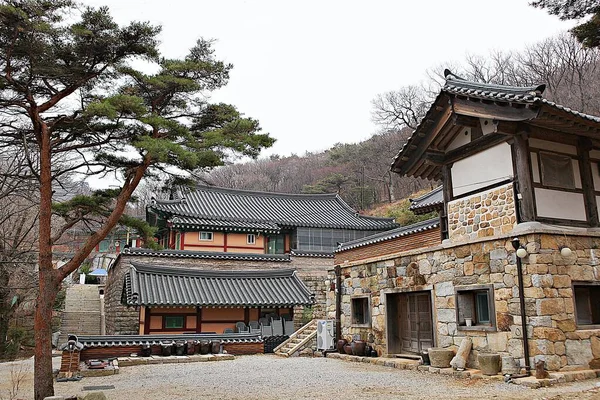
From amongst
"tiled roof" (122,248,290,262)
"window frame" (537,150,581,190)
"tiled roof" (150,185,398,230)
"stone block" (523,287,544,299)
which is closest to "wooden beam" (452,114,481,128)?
"window frame" (537,150,581,190)

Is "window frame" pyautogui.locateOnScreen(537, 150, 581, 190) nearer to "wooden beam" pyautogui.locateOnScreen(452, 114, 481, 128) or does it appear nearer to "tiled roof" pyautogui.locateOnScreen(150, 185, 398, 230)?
"wooden beam" pyautogui.locateOnScreen(452, 114, 481, 128)

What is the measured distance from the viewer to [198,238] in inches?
1015

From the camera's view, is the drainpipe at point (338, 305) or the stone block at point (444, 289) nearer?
the stone block at point (444, 289)

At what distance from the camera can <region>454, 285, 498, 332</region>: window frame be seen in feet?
32.3

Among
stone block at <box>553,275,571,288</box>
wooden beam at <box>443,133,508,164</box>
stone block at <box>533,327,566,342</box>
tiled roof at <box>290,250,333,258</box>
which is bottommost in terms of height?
stone block at <box>533,327,566,342</box>

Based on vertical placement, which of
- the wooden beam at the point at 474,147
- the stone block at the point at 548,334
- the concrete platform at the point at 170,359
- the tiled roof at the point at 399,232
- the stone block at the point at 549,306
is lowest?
the concrete platform at the point at 170,359

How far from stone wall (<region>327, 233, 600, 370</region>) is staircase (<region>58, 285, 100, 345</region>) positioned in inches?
741

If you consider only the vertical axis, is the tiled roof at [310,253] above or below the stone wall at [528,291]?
above

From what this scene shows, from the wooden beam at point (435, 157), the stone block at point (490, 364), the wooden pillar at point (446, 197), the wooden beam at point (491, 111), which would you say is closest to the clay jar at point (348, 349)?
the wooden pillar at point (446, 197)

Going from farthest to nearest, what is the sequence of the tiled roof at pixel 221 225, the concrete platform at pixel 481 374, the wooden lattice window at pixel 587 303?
1. the tiled roof at pixel 221 225
2. the wooden lattice window at pixel 587 303
3. the concrete platform at pixel 481 374

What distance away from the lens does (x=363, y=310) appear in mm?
15180

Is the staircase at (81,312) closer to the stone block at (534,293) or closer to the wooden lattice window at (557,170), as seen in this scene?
the stone block at (534,293)

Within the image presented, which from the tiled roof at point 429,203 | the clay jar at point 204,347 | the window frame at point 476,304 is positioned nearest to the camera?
the window frame at point 476,304

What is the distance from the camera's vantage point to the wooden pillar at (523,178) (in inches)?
372
